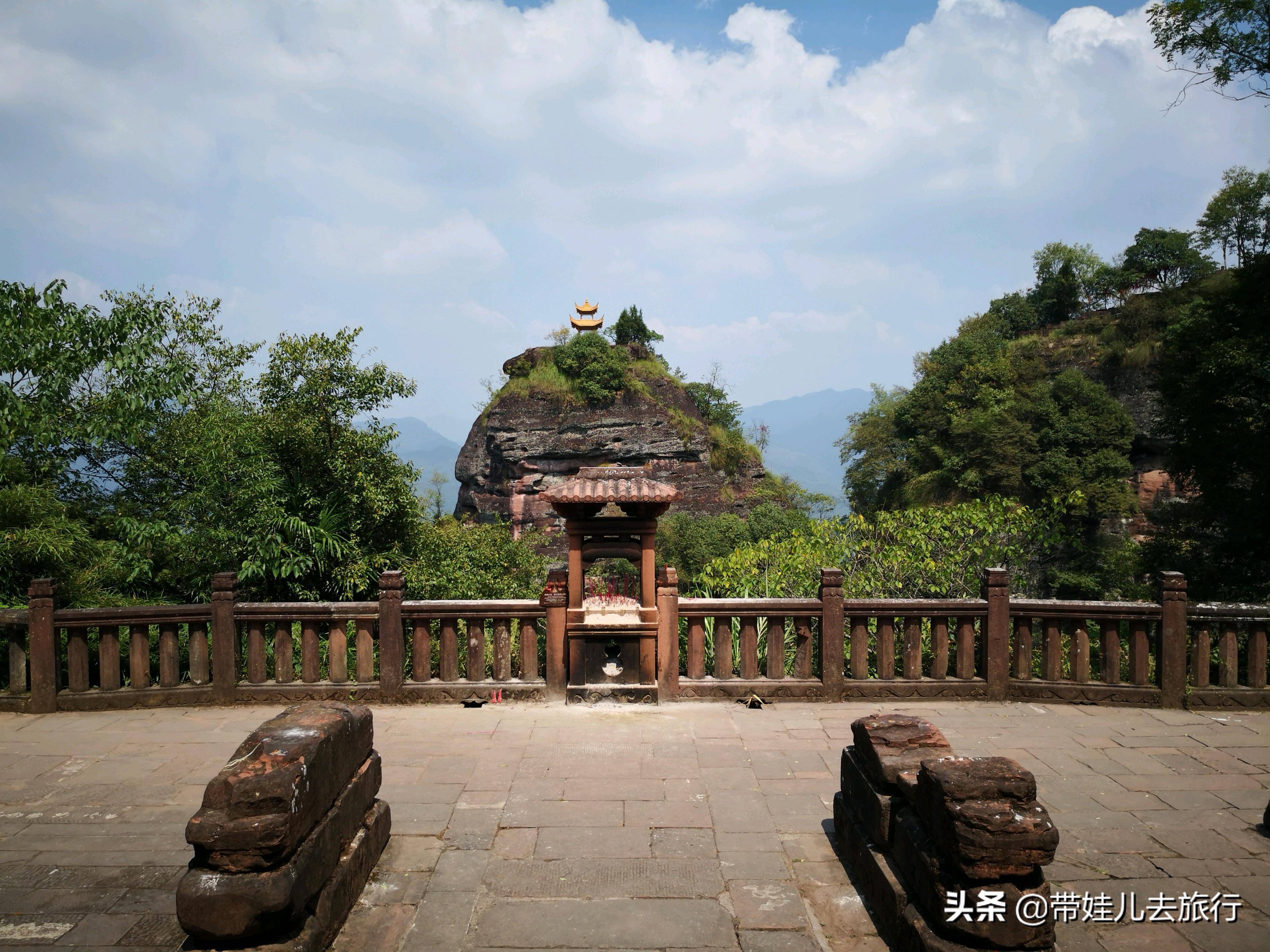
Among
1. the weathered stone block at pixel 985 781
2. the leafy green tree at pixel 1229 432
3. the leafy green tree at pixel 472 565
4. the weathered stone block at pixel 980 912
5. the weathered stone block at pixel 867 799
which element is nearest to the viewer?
the weathered stone block at pixel 980 912

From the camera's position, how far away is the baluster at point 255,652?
23.2 feet

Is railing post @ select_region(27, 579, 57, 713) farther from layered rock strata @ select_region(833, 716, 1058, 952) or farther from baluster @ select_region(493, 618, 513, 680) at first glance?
layered rock strata @ select_region(833, 716, 1058, 952)

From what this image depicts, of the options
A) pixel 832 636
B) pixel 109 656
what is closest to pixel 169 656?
pixel 109 656

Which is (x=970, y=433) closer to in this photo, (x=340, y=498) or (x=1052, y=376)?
(x=1052, y=376)

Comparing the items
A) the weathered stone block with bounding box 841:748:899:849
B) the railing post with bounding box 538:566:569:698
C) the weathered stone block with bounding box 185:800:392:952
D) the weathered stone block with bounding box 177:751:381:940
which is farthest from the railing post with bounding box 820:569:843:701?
the weathered stone block with bounding box 177:751:381:940

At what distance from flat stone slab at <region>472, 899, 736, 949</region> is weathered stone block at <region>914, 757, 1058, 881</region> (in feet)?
3.72

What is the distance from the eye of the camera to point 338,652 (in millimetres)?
7113

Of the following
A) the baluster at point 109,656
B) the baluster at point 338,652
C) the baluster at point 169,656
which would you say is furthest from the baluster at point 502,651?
the baluster at point 109,656

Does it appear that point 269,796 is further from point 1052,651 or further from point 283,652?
point 1052,651

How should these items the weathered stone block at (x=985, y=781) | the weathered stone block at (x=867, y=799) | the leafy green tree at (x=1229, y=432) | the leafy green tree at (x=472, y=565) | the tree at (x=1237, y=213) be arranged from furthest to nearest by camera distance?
the tree at (x=1237, y=213) < the leafy green tree at (x=1229, y=432) < the leafy green tree at (x=472, y=565) < the weathered stone block at (x=867, y=799) < the weathered stone block at (x=985, y=781)

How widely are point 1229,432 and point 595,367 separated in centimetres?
3582

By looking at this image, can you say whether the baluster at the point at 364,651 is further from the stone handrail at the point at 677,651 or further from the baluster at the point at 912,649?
the baluster at the point at 912,649

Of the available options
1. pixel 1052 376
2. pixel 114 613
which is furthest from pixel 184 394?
pixel 1052 376

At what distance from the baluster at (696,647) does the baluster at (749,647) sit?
350mm
